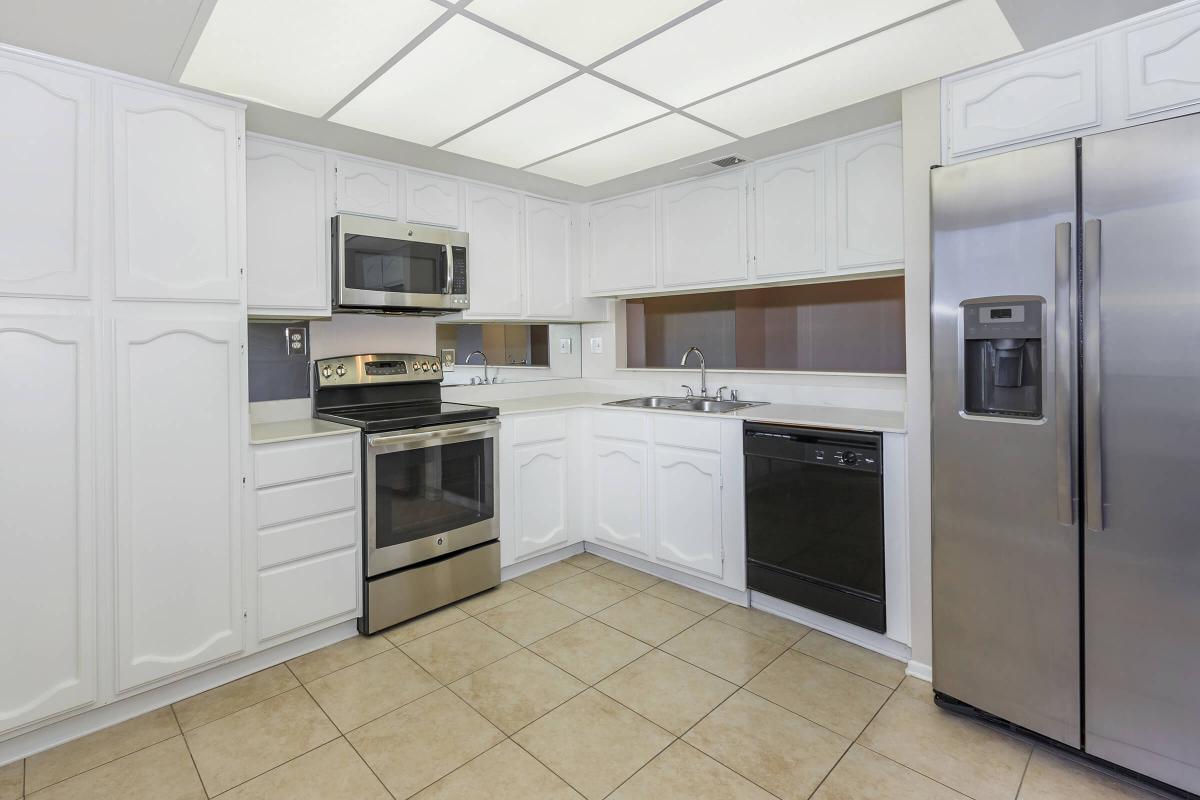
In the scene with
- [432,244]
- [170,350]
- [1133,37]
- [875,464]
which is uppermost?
[1133,37]

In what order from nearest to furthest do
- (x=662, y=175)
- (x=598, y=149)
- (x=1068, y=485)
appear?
(x=1068, y=485), (x=598, y=149), (x=662, y=175)

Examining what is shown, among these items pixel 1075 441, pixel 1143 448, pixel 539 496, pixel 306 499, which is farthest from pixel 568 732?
pixel 1143 448

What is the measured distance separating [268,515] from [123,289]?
0.96m

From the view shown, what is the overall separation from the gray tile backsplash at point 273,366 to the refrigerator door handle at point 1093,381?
10.4ft

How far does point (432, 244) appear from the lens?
309 centimetres

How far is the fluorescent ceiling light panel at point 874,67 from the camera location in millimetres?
1772

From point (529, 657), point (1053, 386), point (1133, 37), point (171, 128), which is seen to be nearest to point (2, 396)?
point (171, 128)

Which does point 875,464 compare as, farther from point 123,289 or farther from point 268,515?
point 123,289

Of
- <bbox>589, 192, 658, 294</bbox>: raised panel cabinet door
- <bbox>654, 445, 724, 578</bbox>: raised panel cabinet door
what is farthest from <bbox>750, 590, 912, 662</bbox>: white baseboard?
<bbox>589, 192, 658, 294</bbox>: raised panel cabinet door

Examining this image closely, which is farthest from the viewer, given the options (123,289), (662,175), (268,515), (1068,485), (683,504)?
(662,175)

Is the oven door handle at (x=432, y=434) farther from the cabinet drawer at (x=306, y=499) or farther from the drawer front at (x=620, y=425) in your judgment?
the drawer front at (x=620, y=425)

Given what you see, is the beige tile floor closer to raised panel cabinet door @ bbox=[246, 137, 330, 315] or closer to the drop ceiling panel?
raised panel cabinet door @ bbox=[246, 137, 330, 315]

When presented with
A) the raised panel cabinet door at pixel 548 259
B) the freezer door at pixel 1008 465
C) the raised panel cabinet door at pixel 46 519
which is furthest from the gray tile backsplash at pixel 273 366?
the freezer door at pixel 1008 465

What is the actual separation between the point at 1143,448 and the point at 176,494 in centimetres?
309
